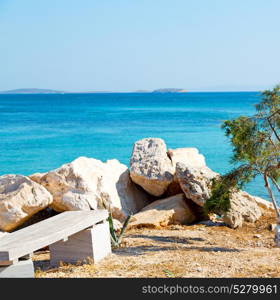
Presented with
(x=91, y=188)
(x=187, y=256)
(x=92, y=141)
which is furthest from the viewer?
(x=92, y=141)

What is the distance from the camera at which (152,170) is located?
437 inches

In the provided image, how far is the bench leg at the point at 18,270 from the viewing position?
19.1 ft

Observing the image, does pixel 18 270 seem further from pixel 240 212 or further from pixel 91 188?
pixel 240 212

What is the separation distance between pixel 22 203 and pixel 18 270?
12.2 ft

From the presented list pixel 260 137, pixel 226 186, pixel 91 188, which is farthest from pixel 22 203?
pixel 260 137

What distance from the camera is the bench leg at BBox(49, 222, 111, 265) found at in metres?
7.40

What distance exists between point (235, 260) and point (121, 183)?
456 centimetres

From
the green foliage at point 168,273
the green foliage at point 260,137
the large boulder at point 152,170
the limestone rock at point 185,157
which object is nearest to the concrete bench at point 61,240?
the green foliage at point 168,273

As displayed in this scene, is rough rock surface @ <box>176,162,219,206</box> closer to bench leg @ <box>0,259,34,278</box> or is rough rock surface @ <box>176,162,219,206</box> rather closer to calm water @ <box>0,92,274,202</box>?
calm water @ <box>0,92,274,202</box>

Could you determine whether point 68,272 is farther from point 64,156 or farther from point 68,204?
point 64,156

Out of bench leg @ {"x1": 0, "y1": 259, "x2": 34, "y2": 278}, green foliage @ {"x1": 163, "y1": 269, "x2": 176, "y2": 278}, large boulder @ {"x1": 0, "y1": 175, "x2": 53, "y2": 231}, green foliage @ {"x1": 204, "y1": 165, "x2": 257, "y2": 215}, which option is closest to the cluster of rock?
large boulder @ {"x1": 0, "y1": 175, "x2": 53, "y2": 231}

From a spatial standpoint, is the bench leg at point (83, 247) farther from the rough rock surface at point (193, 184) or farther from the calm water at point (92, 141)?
the calm water at point (92, 141)

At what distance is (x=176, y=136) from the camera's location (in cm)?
3306

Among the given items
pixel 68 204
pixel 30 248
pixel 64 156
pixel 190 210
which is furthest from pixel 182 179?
pixel 64 156
